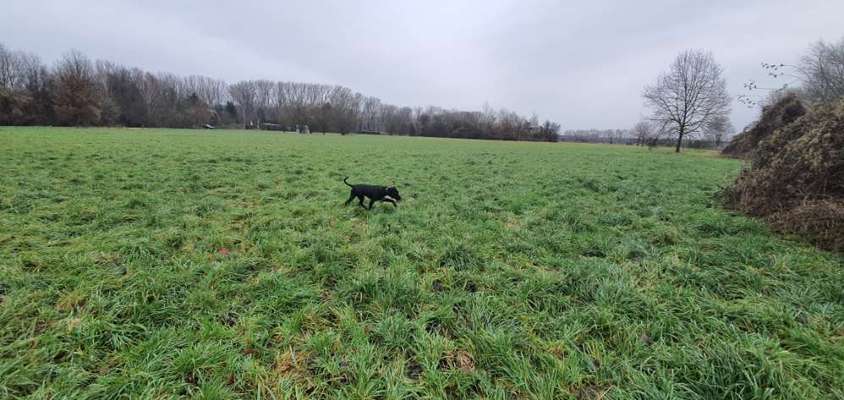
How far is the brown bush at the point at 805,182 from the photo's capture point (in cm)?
452

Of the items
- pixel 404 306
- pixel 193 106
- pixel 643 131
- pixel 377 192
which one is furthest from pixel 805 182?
pixel 193 106

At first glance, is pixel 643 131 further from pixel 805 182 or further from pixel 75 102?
pixel 75 102

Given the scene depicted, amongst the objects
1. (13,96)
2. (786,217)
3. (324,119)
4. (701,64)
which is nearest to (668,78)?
(701,64)

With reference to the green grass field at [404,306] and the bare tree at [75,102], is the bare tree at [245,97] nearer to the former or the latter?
the bare tree at [75,102]

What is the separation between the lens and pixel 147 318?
8.27 ft

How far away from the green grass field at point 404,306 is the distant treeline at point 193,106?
5987 centimetres

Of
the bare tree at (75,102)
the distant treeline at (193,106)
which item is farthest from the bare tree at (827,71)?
the bare tree at (75,102)

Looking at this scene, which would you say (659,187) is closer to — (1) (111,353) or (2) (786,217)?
(2) (786,217)

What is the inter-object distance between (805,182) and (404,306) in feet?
25.0

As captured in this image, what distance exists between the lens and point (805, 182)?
Result: 5391mm

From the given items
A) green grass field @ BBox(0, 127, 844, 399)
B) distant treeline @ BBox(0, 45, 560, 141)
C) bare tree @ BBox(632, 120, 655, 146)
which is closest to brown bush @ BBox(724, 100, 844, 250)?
green grass field @ BBox(0, 127, 844, 399)

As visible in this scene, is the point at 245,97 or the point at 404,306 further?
the point at 245,97

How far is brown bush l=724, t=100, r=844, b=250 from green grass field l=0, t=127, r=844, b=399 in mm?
446

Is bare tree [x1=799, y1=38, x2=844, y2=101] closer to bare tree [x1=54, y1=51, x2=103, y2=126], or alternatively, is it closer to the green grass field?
the green grass field
